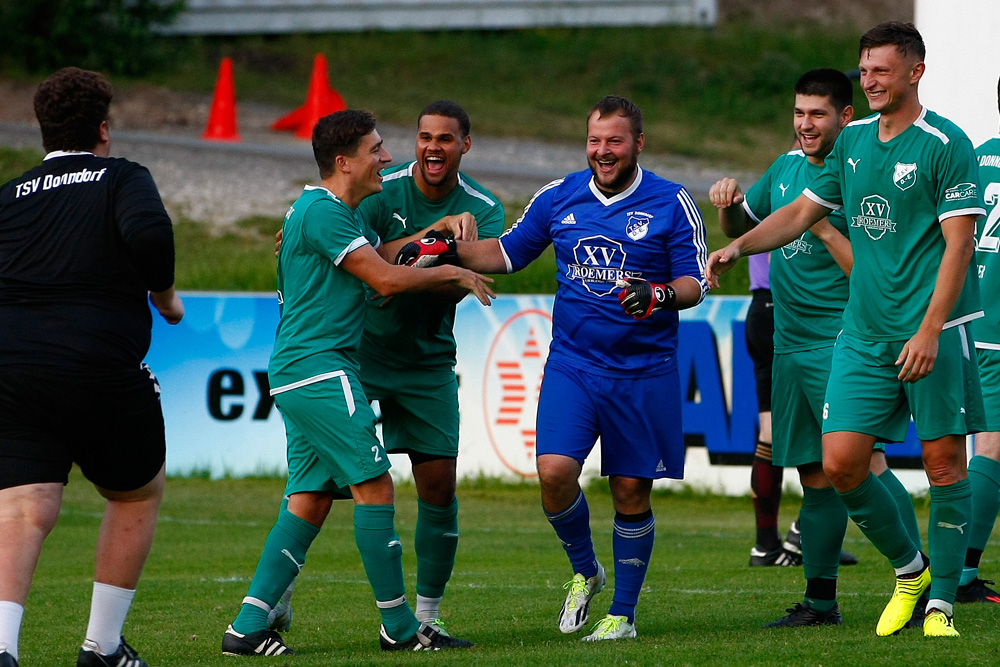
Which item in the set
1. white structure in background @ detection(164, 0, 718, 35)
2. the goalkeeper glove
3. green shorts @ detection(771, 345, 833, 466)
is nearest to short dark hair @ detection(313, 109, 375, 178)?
the goalkeeper glove

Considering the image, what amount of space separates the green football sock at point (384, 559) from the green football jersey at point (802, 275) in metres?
2.35

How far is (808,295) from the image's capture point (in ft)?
22.1

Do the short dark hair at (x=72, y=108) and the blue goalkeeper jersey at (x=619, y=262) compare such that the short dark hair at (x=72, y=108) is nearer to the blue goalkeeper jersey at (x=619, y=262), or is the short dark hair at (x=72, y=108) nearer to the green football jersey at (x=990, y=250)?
the blue goalkeeper jersey at (x=619, y=262)

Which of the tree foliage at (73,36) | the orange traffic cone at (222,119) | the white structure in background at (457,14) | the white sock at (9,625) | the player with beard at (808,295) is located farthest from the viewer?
the white structure in background at (457,14)

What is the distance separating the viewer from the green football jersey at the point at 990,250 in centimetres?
678

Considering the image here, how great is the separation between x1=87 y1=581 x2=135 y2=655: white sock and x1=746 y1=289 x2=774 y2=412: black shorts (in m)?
5.02

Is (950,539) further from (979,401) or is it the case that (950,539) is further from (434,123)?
(434,123)

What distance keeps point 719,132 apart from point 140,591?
70.4ft

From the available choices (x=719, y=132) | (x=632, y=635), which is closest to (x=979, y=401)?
(x=632, y=635)

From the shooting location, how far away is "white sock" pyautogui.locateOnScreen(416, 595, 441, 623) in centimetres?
628

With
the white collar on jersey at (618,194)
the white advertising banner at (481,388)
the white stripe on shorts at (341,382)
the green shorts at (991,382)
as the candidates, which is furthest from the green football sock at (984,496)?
the white advertising banner at (481,388)

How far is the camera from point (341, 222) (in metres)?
5.67

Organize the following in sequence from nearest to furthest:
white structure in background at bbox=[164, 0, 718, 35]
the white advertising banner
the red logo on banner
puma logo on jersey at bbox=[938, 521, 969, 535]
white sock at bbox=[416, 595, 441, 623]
→ puma logo on jersey at bbox=[938, 521, 969, 535] < white sock at bbox=[416, 595, 441, 623] < the white advertising banner < the red logo on banner < white structure in background at bbox=[164, 0, 718, 35]

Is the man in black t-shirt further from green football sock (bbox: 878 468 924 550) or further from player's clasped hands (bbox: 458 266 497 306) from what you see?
green football sock (bbox: 878 468 924 550)
